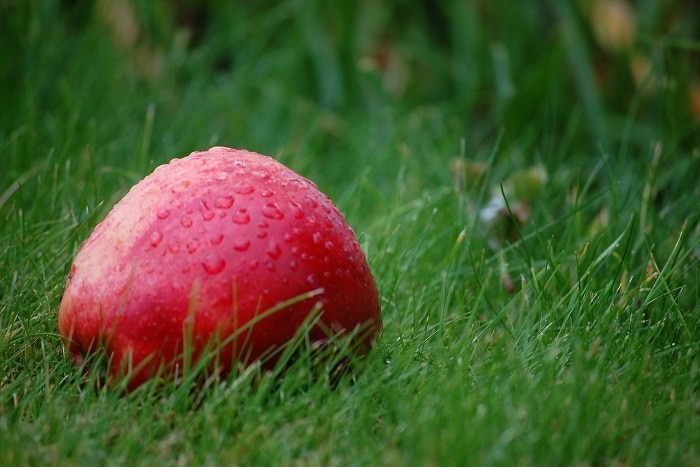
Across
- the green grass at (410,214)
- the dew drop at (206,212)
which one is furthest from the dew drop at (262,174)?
the green grass at (410,214)

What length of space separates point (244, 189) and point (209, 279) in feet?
0.64

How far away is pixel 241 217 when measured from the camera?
1.49 meters

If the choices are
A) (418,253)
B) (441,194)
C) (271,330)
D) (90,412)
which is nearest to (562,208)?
(441,194)

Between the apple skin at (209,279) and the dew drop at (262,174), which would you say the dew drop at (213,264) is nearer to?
the apple skin at (209,279)

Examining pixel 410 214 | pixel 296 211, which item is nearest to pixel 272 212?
pixel 296 211

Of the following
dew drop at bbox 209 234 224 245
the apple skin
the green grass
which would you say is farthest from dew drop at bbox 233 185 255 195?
the green grass

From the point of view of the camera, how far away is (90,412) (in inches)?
55.1

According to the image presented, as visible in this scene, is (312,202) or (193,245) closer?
(193,245)

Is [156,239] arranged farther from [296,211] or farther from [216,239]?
[296,211]

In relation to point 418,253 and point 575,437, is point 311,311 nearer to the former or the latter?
point 575,437

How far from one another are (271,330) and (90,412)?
1.10 feet

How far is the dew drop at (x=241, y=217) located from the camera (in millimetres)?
1480

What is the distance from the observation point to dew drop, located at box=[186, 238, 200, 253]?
146 cm

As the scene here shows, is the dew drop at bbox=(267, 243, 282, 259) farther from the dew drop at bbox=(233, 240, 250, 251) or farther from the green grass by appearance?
the green grass
